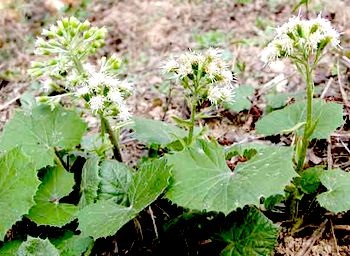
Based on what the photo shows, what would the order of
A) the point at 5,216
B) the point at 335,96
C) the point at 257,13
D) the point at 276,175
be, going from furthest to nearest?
the point at 257,13
the point at 335,96
the point at 5,216
the point at 276,175

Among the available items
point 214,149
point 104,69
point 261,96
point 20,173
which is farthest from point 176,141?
point 261,96

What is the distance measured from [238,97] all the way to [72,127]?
938mm

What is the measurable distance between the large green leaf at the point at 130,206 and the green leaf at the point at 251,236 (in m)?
0.31

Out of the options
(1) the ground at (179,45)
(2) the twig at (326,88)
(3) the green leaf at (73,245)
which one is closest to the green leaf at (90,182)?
(3) the green leaf at (73,245)

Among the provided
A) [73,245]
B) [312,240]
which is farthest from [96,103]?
[312,240]

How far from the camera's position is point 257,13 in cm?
378

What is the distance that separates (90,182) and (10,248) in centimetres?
37

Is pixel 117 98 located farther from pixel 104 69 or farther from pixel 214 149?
pixel 214 149

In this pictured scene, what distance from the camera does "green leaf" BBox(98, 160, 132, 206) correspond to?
81.7 inches

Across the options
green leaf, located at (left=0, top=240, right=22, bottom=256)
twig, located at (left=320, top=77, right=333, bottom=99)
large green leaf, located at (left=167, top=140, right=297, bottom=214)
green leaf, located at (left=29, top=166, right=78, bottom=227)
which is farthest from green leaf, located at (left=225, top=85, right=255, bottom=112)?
green leaf, located at (left=0, top=240, right=22, bottom=256)

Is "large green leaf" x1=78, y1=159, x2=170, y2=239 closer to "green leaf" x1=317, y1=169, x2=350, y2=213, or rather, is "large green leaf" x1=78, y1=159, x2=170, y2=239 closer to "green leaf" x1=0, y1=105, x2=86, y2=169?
"green leaf" x1=0, y1=105, x2=86, y2=169

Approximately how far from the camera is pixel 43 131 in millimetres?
2268

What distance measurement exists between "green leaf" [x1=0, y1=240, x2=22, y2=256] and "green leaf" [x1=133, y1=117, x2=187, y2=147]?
0.61 meters

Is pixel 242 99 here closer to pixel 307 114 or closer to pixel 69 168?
pixel 307 114
